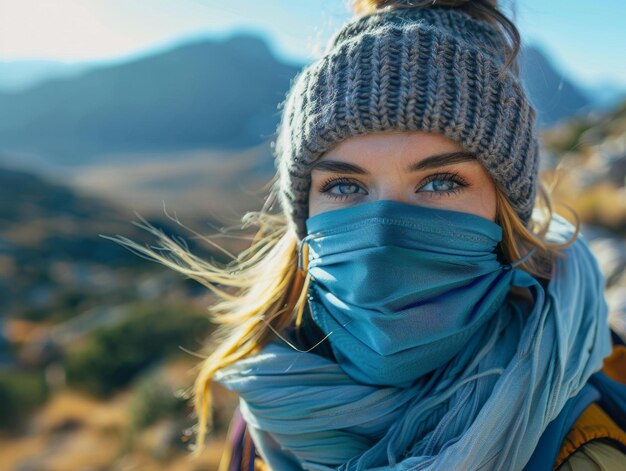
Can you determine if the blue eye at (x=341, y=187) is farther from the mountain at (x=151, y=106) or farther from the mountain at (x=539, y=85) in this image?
the mountain at (x=151, y=106)

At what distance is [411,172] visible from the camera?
4.47 ft

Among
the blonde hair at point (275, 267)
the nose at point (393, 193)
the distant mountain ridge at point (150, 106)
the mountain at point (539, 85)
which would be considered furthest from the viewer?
the distant mountain ridge at point (150, 106)

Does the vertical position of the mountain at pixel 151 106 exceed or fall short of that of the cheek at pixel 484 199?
it falls short

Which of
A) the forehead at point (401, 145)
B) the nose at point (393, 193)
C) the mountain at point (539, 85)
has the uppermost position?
the mountain at point (539, 85)

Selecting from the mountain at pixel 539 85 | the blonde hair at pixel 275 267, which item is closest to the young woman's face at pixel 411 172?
the blonde hair at pixel 275 267

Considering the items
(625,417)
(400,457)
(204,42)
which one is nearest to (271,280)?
(400,457)

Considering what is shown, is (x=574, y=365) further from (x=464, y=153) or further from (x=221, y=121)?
(x=221, y=121)

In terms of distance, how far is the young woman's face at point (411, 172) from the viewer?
53.4 inches

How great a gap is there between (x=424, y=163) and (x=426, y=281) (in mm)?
317

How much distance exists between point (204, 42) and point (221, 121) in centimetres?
1873

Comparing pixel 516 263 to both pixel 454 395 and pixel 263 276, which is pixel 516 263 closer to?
pixel 454 395

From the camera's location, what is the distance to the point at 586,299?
161 centimetres

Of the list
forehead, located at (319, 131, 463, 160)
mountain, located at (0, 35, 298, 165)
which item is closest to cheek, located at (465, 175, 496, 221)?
forehead, located at (319, 131, 463, 160)

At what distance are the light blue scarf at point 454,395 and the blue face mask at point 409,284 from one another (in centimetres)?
6
